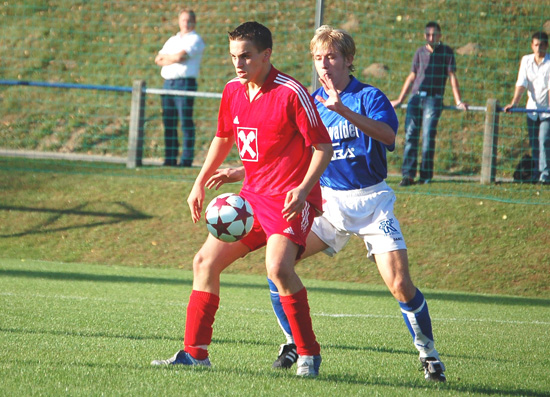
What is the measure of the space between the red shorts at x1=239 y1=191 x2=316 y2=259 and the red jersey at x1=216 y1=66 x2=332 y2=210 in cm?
5

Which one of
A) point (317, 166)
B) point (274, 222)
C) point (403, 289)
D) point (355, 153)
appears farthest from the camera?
point (355, 153)

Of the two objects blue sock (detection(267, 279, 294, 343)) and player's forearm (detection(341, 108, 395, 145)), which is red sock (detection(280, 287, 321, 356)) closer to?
blue sock (detection(267, 279, 294, 343))

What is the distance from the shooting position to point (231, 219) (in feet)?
14.8

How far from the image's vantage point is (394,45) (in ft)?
59.7

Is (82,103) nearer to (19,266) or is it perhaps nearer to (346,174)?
(19,266)

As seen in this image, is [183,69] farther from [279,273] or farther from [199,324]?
[279,273]

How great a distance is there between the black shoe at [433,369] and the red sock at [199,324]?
4.34 feet

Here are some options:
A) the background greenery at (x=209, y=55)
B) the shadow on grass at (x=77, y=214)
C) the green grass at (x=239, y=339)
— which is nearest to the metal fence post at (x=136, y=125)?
the background greenery at (x=209, y=55)

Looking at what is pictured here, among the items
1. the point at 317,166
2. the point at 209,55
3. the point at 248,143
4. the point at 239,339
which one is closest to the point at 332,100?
the point at 317,166

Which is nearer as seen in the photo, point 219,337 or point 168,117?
point 219,337

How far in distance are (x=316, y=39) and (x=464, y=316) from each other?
148 inches

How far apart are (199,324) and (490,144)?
9.00 meters

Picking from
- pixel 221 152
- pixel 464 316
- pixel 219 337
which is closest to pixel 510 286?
pixel 464 316

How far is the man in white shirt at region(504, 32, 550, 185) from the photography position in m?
12.1
